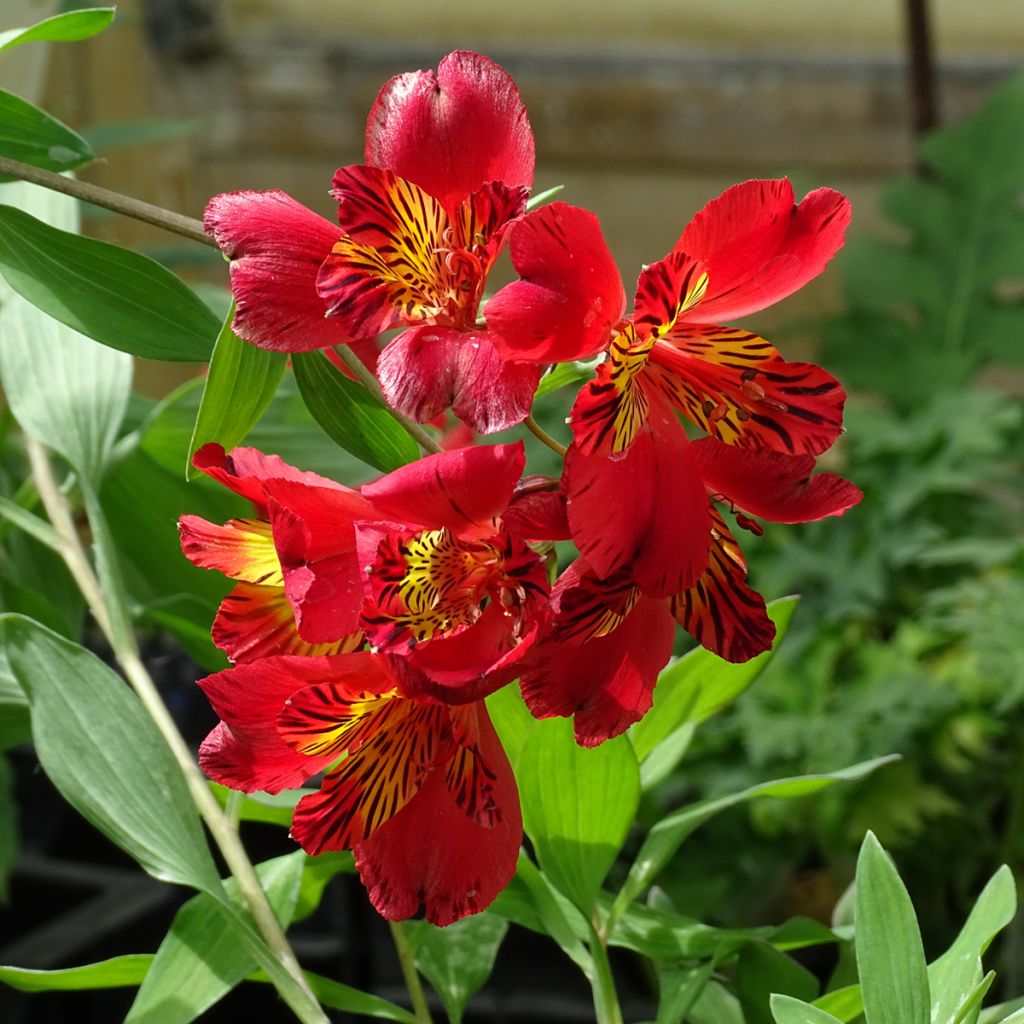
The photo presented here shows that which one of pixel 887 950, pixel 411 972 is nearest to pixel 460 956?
pixel 411 972

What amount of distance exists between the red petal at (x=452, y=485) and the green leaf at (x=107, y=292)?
0.08 m

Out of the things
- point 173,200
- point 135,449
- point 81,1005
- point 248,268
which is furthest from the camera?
point 173,200

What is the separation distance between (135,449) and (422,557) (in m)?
0.23

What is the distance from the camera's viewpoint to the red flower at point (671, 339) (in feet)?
0.75

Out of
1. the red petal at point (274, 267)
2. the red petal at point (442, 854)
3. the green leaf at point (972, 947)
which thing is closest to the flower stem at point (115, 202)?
the red petal at point (274, 267)

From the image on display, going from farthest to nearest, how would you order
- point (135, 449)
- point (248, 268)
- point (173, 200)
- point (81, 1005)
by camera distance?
point (173, 200) < point (81, 1005) < point (135, 449) < point (248, 268)

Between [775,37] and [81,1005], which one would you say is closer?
[81,1005]

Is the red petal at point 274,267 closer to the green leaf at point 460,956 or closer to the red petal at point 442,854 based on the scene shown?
the red petal at point 442,854

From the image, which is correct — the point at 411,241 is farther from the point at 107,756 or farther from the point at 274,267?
the point at 107,756

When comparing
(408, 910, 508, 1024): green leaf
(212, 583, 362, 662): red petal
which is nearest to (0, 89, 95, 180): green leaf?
(212, 583, 362, 662): red petal

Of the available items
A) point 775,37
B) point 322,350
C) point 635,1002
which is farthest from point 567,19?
point 322,350

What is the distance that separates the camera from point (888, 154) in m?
1.97

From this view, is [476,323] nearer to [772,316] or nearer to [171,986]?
[171,986]

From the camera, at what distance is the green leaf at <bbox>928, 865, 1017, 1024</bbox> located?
297mm
